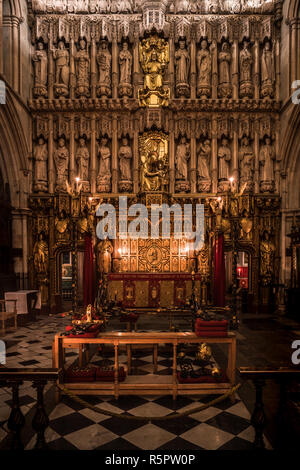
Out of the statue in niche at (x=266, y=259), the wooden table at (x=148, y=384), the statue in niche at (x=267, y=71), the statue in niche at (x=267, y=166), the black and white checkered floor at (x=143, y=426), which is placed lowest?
Answer: the black and white checkered floor at (x=143, y=426)

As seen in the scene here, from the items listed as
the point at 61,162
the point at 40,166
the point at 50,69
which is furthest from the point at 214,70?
the point at 40,166

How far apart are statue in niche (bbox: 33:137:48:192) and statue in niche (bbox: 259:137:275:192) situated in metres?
9.63

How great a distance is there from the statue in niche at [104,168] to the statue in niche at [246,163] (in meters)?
6.00

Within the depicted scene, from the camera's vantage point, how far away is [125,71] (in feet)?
45.2

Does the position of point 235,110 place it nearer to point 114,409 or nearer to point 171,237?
point 171,237

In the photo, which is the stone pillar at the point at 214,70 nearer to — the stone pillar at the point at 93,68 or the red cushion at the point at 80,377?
the stone pillar at the point at 93,68

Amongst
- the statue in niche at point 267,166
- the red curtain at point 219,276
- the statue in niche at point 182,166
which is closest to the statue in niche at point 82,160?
the statue in niche at point 182,166

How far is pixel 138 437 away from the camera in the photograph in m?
3.98

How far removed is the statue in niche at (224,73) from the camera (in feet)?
45.0

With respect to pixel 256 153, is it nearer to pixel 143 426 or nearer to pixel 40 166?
pixel 40 166

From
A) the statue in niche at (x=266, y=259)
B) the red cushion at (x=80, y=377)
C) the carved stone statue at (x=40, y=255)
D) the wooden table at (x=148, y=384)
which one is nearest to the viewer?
the wooden table at (x=148, y=384)

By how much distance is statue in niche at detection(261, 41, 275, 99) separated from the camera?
13.4m

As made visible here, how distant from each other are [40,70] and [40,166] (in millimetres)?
4259

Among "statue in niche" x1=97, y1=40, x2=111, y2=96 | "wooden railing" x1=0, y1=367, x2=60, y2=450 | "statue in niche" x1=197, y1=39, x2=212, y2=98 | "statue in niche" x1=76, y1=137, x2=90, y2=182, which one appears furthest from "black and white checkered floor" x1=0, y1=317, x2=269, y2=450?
"statue in niche" x1=197, y1=39, x2=212, y2=98
